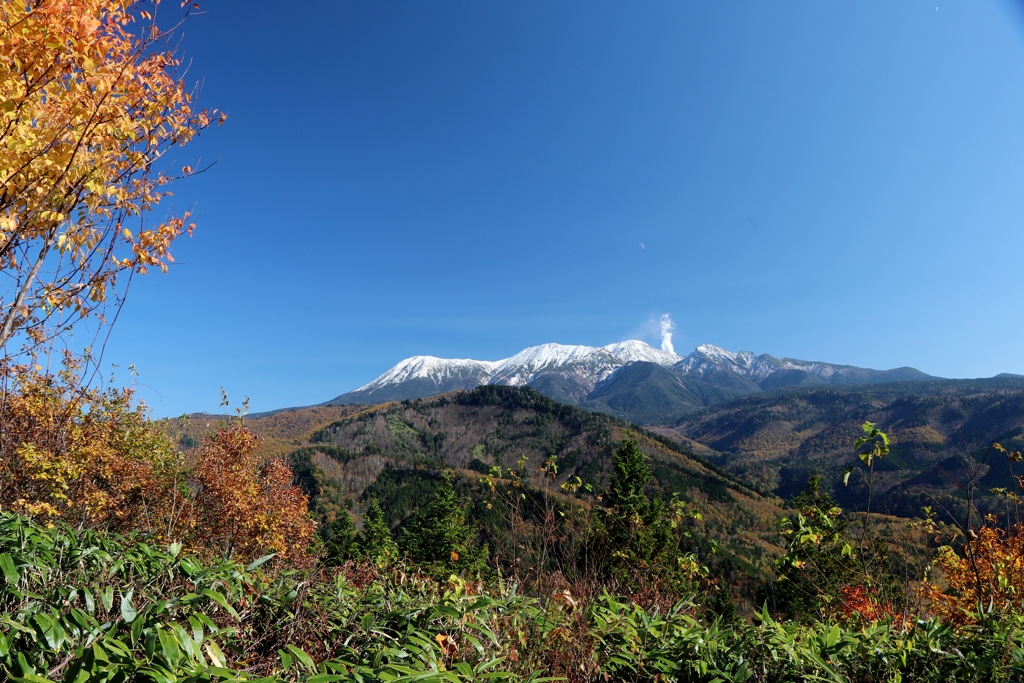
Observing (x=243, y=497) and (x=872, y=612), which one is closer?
(x=872, y=612)

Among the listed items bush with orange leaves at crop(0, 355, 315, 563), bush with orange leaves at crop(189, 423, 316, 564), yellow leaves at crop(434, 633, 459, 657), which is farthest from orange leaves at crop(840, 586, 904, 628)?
bush with orange leaves at crop(189, 423, 316, 564)

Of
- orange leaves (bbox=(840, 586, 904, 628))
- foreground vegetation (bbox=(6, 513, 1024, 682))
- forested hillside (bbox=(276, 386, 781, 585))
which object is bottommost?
forested hillside (bbox=(276, 386, 781, 585))

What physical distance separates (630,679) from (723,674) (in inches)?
17.1

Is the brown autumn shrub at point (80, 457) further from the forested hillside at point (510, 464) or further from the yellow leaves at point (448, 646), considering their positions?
the forested hillside at point (510, 464)

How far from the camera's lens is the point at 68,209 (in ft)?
9.05

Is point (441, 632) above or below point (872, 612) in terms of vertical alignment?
above

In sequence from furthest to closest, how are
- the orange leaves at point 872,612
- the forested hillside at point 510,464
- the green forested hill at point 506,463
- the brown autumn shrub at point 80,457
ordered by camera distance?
1. the green forested hill at point 506,463
2. the forested hillside at point 510,464
3. the brown autumn shrub at point 80,457
4. the orange leaves at point 872,612

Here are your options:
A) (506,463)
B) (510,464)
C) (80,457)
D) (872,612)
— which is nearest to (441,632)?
(872,612)

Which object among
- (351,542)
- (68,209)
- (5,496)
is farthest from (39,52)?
(351,542)

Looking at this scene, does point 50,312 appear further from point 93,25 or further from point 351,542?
point 351,542

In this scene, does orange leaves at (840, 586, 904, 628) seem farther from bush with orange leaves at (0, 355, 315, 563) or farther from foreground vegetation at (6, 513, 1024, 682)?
bush with orange leaves at (0, 355, 315, 563)

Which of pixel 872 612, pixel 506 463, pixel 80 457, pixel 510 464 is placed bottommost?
pixel 510 464

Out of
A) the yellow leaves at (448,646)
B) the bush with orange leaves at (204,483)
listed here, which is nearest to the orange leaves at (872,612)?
the yellow leaves at (448,646)

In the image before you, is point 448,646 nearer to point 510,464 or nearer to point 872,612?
point 872,612
